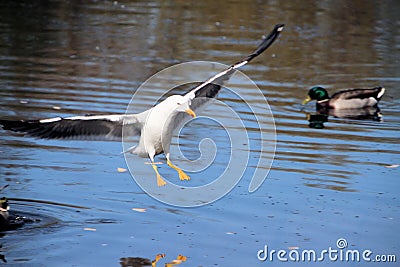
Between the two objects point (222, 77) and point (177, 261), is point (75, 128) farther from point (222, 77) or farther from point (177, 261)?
point (177, 261)

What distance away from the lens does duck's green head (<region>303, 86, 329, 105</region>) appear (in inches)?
568

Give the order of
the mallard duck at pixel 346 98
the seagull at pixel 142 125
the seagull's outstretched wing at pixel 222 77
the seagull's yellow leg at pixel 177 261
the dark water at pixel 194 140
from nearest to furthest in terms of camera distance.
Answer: the seagull's yellow leg at pixel 177 261, the dark water at pixel 194 140, the seagull at pixel 142 125, the seagull's outstretched wing at pixel 222 77, the mallard duck at pixel 346 98

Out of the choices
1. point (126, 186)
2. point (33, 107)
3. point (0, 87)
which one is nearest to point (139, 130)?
point (126, 186)

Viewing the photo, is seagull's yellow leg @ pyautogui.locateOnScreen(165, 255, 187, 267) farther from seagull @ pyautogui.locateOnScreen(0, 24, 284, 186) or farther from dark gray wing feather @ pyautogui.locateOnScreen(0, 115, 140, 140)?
dark gray wing feather @ pyautogui.locateOnScreen(0, 115, 140, 140)

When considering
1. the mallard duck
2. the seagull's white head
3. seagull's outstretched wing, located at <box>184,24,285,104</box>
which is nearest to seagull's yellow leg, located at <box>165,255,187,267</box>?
the seagull's white head

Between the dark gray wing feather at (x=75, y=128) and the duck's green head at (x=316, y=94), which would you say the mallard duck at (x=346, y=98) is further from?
the dark gray wing feather at (x=75, y=128)

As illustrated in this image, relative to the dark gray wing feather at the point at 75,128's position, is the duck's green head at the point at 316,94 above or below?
above

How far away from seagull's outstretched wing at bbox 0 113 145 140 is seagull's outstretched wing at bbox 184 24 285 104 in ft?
1.95

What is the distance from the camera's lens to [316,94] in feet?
47.4

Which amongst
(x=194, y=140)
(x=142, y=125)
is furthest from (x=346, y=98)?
(x=142, y=125)

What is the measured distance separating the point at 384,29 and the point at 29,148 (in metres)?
13.0

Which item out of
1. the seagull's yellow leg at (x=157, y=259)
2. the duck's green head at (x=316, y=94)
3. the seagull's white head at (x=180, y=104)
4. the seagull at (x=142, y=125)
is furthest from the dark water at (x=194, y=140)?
the seagull's white head at (x=180, y=104)

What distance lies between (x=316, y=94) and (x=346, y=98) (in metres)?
0.49

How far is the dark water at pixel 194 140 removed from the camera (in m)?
8.19
